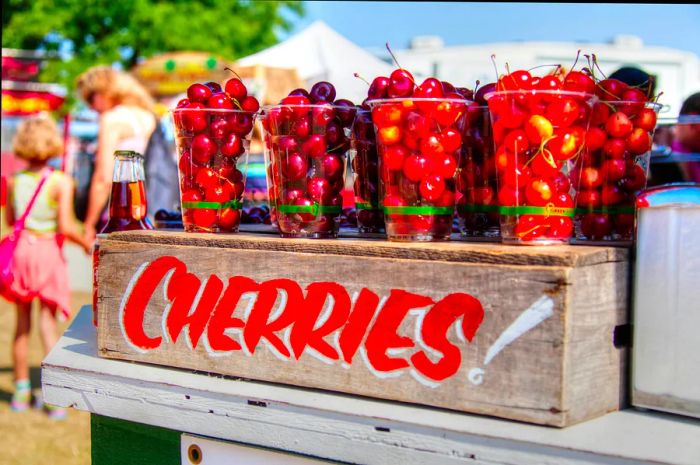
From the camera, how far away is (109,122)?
14.4 feet

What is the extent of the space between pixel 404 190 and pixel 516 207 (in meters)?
0.19

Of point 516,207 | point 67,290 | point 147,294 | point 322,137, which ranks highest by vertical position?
point 322,137

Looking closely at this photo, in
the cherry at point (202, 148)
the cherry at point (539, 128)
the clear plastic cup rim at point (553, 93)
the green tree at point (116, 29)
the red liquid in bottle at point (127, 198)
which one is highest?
the green tree at point (116, 29)

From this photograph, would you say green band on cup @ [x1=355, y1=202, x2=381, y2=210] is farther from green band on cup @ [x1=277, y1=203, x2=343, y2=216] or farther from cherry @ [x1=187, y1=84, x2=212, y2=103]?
cherry @ [x1=187, y1=84, x2=212, y2=103]

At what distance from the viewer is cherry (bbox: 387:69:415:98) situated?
4.41 feet

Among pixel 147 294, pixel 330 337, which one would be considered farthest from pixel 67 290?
pixel 330 337

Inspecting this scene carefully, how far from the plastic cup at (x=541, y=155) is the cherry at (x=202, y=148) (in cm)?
57

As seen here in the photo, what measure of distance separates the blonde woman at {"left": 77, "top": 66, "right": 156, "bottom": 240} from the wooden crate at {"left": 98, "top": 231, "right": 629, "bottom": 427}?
2.86 meters

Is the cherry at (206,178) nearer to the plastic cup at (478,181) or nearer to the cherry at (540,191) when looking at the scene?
→ the plastic cup at (478,181)

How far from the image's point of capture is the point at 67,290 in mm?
4199

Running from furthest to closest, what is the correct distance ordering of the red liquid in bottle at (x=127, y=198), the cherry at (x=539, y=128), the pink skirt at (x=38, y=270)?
the pink skirt at (x=38, y=270) < the red liquid in bottle at (x=127, y=198) < the cherry at (x=539, y=128)

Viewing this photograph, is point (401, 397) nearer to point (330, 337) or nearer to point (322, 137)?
point (330, 337)

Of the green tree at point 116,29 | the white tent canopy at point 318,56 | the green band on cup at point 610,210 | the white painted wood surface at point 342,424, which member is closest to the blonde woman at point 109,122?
the white tent canopy at point 318,56

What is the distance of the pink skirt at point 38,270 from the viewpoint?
401cm
